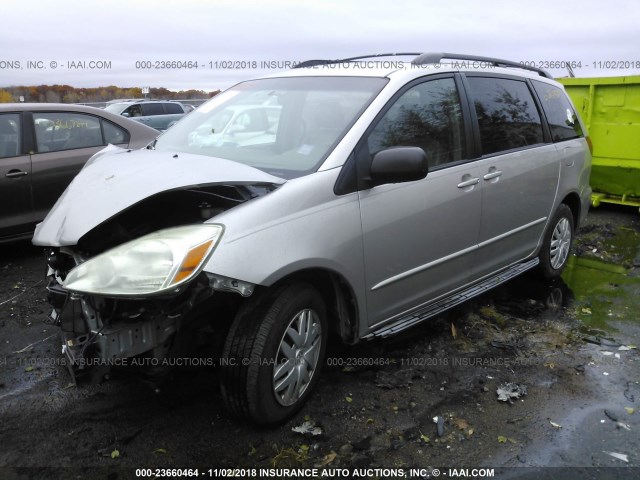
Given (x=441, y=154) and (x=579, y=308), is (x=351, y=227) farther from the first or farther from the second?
(x=579, y=308)

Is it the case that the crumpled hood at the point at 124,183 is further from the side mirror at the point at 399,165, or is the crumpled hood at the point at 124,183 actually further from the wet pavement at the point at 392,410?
the wet pavement at the point at 392,410

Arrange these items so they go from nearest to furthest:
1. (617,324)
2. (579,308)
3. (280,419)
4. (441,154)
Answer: (280,419) → (441,154) → (617,324) → (579,308)

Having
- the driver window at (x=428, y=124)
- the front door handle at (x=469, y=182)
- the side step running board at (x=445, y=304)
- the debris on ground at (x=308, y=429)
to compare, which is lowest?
the debris on ground at (x=308, y=429)

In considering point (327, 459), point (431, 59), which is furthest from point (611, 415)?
point (431, 59)

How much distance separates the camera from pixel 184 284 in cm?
237

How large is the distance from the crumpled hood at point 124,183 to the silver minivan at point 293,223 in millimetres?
13

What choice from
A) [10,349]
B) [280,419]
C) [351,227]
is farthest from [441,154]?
[10,349]

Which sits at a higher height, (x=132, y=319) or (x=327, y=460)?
(x=132, y=319)

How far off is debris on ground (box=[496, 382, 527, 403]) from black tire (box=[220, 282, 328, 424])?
47.1 inches

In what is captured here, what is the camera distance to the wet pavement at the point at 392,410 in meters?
2.69

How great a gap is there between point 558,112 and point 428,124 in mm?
2070

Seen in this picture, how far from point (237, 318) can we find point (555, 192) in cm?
326

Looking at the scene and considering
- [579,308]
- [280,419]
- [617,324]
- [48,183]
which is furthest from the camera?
[48,183]

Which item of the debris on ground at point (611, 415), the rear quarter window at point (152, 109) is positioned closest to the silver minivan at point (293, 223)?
the debris on ground at point (611, 415)
